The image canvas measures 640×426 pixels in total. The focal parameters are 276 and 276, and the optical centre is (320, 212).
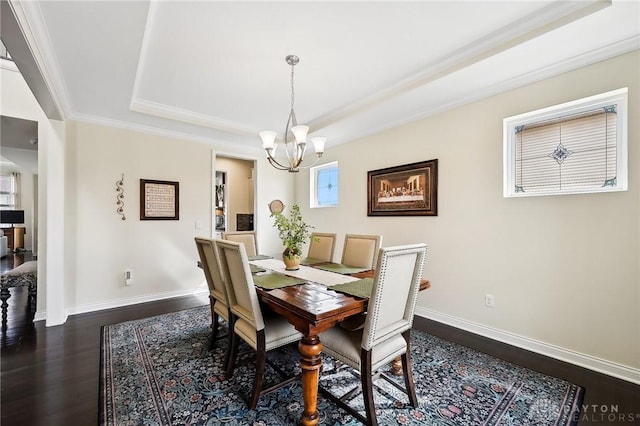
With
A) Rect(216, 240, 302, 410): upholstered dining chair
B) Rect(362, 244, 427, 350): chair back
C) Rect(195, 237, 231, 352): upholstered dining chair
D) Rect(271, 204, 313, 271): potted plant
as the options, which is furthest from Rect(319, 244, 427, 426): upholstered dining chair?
Rect(195, 237, 231, 352): upholstered dining chair

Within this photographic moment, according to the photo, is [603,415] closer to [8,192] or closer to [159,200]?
[159,200]

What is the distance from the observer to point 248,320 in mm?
1816

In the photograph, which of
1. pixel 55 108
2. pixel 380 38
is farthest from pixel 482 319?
pixel 55 108

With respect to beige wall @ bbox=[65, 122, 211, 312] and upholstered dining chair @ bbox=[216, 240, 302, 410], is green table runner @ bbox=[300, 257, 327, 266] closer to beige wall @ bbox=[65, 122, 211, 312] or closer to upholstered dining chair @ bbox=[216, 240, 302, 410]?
upholstered dining chair @ bbox=[216, 240, 302, 410]

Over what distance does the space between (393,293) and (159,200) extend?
12.4 ft

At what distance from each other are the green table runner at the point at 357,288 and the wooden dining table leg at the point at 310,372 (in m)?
0.39

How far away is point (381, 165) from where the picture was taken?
3.90 metres

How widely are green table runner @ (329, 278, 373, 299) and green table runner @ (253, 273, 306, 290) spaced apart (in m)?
0.34

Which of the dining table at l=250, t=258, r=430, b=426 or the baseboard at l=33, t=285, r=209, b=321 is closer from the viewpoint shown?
the dining table at l=250, t=258, r=430, b=426

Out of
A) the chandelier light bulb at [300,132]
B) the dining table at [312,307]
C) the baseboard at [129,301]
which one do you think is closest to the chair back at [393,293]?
the dining table at [312,307]

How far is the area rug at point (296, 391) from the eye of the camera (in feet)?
5.44

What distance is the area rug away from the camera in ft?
5.44

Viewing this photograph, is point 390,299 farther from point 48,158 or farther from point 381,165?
point 48,158

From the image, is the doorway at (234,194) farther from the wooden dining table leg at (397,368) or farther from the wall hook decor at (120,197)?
the wooden dining table leg at (397,368)
